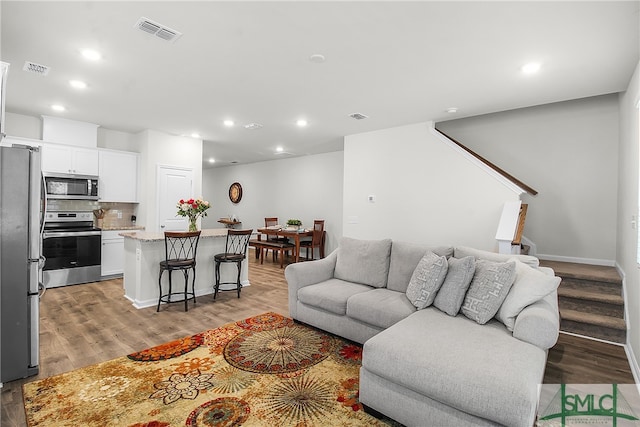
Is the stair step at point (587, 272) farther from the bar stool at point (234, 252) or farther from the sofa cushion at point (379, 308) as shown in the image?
the bar stool at point (234, 252)

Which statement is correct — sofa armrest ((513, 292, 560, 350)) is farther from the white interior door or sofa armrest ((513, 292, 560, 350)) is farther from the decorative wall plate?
the decorative wall plate

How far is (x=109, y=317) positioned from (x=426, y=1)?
14.5ft

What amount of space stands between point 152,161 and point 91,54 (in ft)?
10.00

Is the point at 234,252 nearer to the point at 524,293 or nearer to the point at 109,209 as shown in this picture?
the point at 109,209

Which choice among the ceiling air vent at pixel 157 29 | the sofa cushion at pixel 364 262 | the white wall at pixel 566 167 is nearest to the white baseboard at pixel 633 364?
the white wall at pixel 566 167

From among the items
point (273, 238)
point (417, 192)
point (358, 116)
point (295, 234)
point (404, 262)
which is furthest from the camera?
point (273, 238)

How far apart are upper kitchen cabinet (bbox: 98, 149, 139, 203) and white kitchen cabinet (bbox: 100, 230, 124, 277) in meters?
0.67

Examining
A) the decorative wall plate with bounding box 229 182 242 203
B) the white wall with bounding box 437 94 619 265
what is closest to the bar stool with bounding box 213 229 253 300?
the white wall with bounding box 437 94 619 265

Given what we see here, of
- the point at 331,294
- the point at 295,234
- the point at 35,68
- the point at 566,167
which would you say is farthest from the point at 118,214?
the point at 566,167

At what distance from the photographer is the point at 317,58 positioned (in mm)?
2885

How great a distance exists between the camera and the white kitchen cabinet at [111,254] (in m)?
5.33

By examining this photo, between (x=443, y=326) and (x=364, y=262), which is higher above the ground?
(x=364, y=262)

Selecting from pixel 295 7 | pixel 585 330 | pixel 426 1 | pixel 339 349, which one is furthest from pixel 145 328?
pixel 585 330

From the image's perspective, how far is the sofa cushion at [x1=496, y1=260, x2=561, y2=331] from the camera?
213 centimetres
